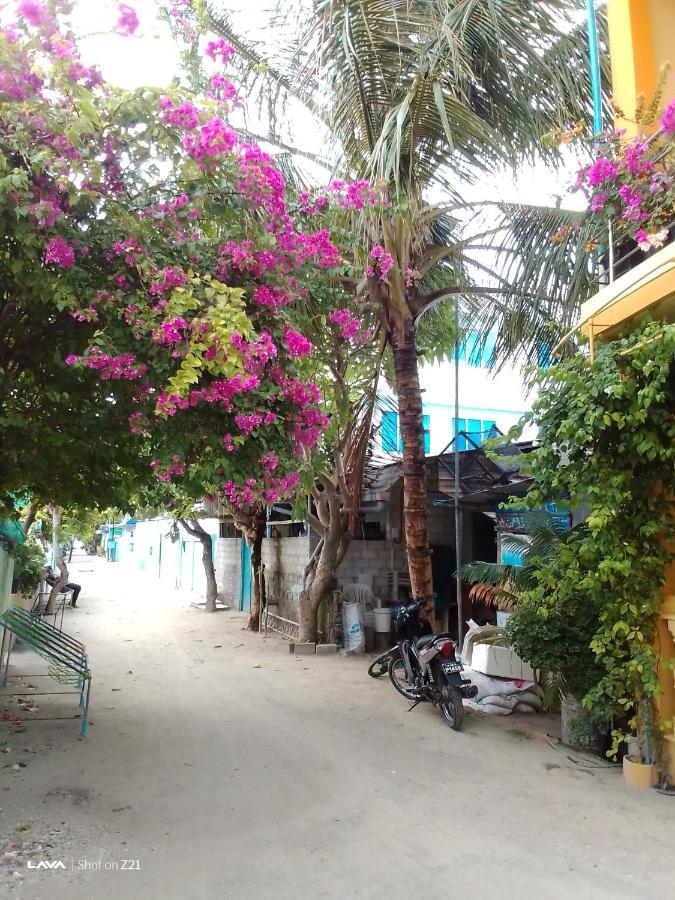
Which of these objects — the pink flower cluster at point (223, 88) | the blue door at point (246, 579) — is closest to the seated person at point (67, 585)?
the blue door at point (246, 579)

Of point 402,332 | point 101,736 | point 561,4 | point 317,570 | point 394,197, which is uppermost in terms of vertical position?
point 561,4

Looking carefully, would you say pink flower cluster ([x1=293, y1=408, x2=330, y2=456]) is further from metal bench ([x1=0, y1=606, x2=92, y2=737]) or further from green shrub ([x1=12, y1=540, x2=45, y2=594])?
green shrub ([x1=12, y1=540, x2=45, y2=594])

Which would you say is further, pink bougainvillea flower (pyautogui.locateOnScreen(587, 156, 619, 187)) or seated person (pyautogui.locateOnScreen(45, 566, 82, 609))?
seated person (pyautogui.locateOnScreen(45, 566, 82, 609))

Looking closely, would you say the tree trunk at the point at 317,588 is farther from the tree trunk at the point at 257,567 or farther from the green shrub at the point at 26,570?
the green shrub at the point at 26,570

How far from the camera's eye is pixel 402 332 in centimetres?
812

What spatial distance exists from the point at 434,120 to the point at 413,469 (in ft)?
12.9

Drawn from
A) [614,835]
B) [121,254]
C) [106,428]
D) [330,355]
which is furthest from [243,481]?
[330,355]

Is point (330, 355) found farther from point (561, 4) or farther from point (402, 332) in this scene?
point (561, 4)

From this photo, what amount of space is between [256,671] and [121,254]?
281 inches

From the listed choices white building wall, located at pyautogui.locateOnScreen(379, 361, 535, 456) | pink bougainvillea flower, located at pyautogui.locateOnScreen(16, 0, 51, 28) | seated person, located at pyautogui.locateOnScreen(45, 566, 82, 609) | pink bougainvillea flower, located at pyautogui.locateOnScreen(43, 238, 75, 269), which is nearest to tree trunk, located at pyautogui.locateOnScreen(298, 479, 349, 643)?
pink bougainvillea flower, located at pyautogui.locateOnScreen(43, 238, 75, 269)

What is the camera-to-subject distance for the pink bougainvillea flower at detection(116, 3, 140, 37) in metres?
3.93

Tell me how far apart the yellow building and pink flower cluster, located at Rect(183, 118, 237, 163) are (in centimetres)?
304

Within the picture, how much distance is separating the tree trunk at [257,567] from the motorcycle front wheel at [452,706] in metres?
7.65

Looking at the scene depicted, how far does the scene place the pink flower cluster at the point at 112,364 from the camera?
4246 mm
